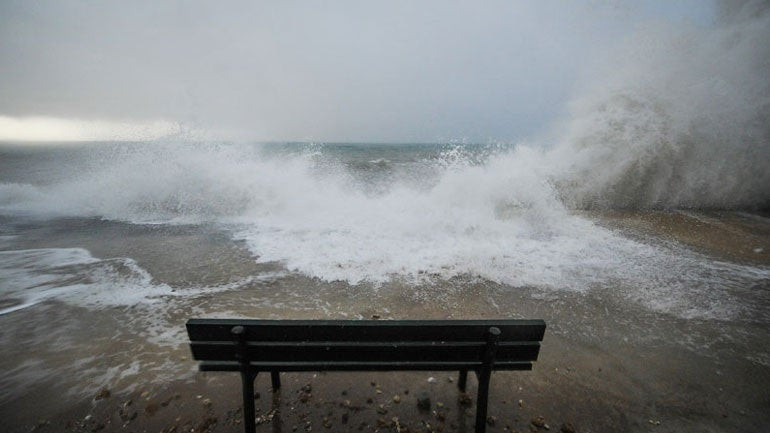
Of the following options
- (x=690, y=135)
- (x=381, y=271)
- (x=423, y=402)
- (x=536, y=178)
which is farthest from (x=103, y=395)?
(x=690, y=135)

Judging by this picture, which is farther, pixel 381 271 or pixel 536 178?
pixel 536 178

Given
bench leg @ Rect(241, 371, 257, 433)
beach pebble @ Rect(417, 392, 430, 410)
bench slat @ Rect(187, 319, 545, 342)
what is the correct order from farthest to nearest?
1. beach pebble @ Rect(417, 392, 430, 410)
2. bench leg @ Rect(241, 371, 257, 433)
3. bench slat @ Rect(187, 319, 545, 342)

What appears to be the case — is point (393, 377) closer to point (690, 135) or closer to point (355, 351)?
point (355, 351)

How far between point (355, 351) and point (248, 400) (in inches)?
34.7

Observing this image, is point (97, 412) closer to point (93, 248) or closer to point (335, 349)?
point (335, 349)

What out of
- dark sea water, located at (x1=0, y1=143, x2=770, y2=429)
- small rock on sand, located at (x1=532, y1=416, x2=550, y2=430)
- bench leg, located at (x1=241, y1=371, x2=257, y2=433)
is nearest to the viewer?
bench leg, located at (x1=241, y1=371, x2=257, y2=433)

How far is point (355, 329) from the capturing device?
2.19m

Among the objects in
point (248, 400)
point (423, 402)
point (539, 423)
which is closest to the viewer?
point (248, 400)

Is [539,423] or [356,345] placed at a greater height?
[356,345]

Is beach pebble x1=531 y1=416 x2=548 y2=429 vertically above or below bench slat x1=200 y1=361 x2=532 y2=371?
below

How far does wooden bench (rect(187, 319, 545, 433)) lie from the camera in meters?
2.17

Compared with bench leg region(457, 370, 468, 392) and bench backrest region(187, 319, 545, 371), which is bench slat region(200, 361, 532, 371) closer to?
bench backrest region(187, 319, 545, 371)

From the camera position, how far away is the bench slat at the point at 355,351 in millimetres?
2207

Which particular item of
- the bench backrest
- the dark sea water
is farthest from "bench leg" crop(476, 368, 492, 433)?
the dark sea water
